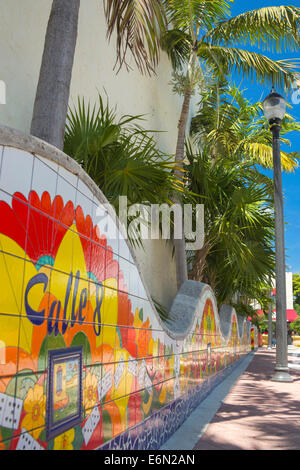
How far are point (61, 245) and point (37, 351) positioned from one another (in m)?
0.58

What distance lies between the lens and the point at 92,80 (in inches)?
254

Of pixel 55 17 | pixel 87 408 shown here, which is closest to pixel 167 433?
pixel 87 408

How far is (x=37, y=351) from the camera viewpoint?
201cm

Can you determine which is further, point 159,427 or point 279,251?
point 279,251

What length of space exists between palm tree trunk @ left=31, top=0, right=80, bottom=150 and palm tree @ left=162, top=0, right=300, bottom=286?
5.03m

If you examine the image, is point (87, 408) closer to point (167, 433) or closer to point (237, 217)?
point (167, 433)

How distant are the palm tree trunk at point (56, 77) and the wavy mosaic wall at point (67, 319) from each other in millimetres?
869

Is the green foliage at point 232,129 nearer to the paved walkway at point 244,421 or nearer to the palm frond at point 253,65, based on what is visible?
the palm frond at point 253,65

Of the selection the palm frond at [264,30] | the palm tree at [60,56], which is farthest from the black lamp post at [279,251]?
the palm tree at [60,56]

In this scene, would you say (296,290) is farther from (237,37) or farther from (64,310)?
(64,310)

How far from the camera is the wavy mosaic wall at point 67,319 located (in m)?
1.85

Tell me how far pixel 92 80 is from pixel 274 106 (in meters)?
5.14

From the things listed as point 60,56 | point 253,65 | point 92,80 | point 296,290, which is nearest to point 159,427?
point 60,56

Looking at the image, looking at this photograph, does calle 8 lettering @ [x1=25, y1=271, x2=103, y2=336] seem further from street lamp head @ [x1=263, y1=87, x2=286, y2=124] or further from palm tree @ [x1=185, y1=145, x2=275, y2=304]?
street lamp head @ [x1=263, y1=87, x2=286, y2=124]
